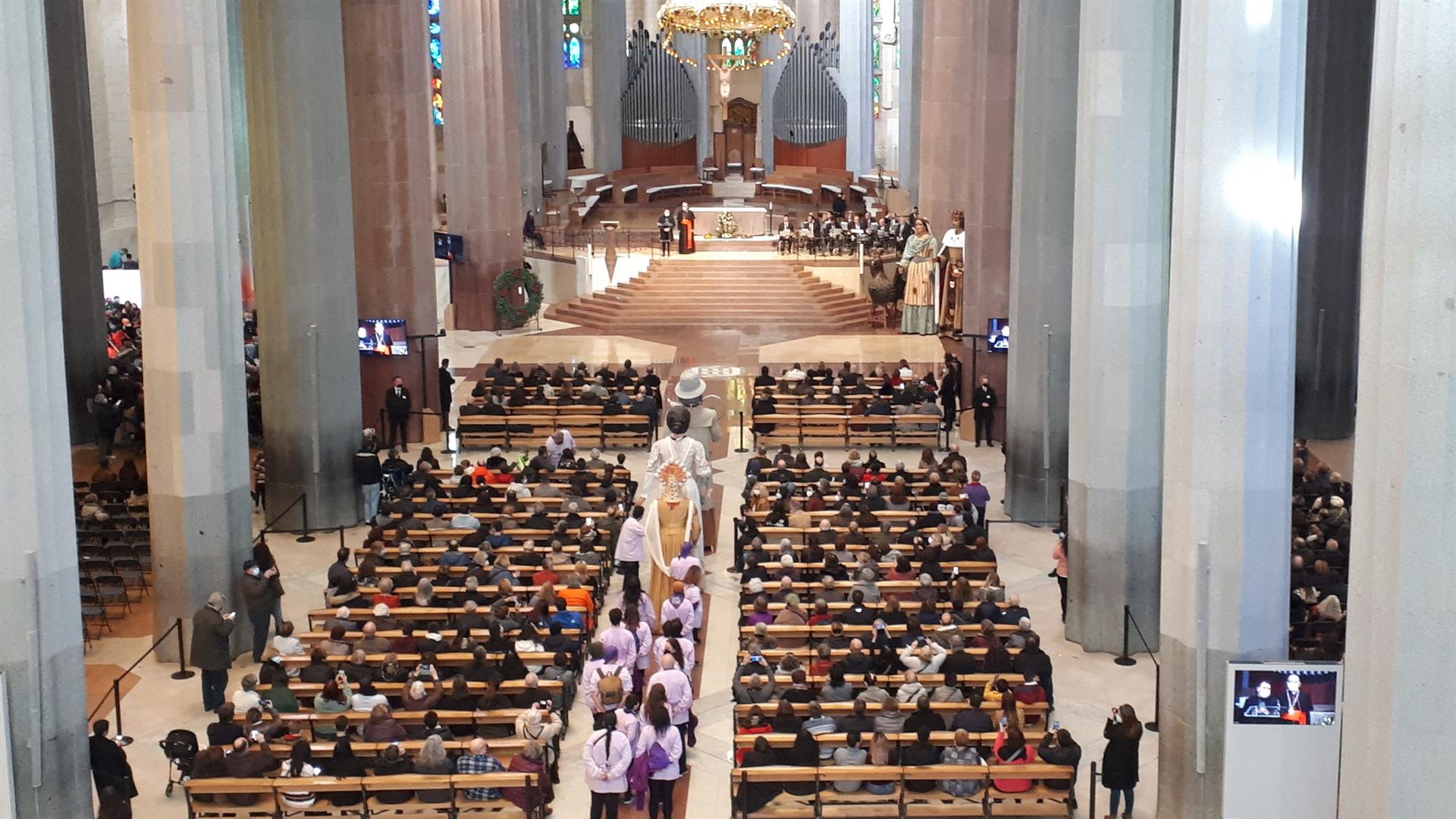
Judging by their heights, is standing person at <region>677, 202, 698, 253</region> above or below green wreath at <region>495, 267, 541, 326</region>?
above

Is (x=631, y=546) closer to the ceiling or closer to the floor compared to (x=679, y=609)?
closer to the ceiling

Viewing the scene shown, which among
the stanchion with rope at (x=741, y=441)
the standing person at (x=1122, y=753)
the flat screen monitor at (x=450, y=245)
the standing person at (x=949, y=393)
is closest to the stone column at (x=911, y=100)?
the flat screen monitor at (x=450, y=245)

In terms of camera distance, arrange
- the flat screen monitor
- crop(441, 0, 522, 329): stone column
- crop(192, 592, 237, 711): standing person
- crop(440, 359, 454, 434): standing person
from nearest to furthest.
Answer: crop(192, 592, 237, 711): standing person
crop(440, 359, 454, 434): standing person
crop(441, 0, 522, 329): stone column
the flat screen monitor

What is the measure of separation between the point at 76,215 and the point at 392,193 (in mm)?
5556

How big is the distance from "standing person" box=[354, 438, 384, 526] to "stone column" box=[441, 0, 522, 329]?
15.7 meters

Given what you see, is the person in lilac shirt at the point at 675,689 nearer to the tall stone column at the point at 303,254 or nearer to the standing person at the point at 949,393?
the tall stone column at the point at 303,254

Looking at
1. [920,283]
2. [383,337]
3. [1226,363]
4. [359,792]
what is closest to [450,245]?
[920,283]

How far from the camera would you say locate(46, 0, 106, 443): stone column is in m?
28.9

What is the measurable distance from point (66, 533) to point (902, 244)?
97.0ft

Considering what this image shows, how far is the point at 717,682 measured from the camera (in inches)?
685

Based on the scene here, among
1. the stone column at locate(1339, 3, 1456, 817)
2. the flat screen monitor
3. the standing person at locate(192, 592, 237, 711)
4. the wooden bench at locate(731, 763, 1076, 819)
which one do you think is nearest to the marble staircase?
the flat screen monitor

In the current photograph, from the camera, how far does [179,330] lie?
17688 millimetres

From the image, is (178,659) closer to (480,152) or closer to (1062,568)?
(1062,568)

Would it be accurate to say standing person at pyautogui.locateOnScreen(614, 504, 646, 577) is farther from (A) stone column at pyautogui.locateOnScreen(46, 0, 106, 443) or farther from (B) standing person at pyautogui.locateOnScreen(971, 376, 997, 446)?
(A) stone column at pyautogui.locateOnScreen(46, 0, 106, 443)
